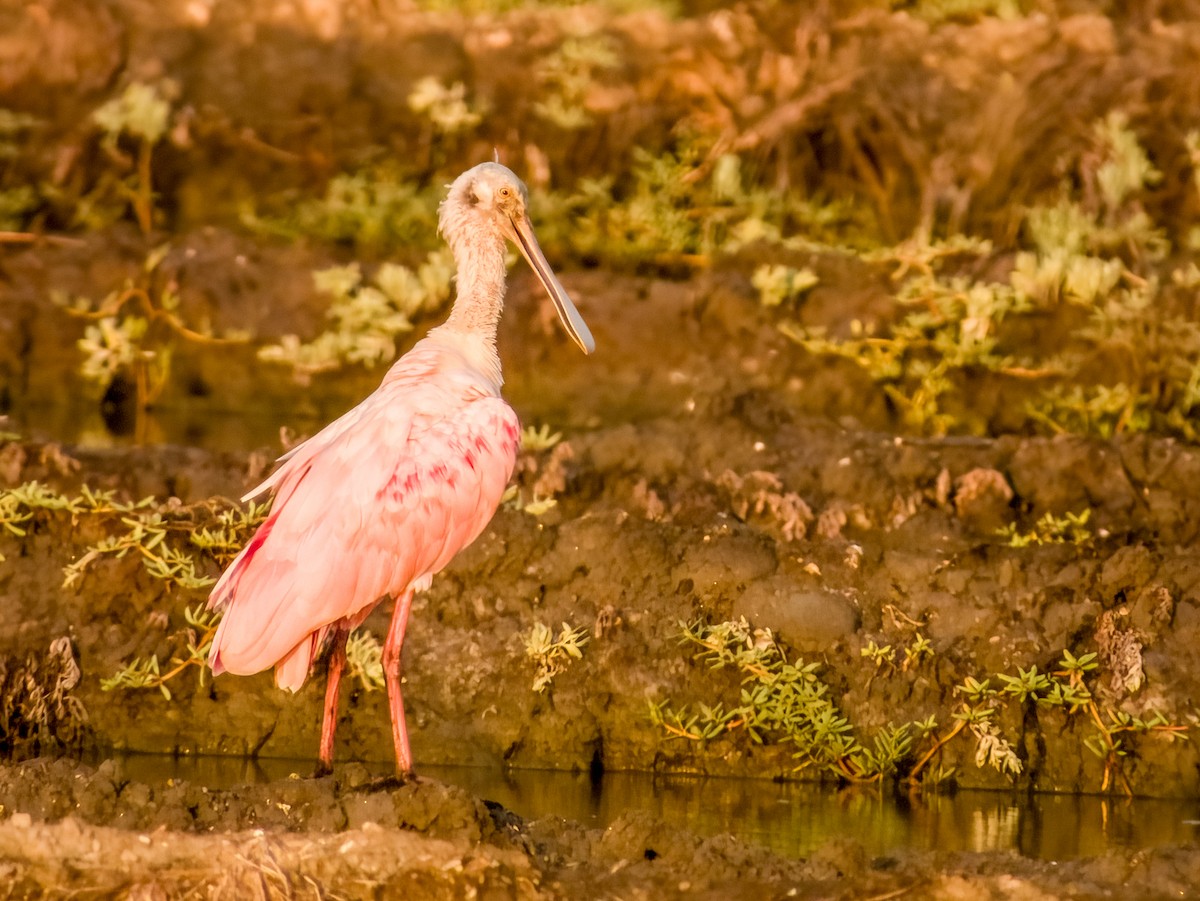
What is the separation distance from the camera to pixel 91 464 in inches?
367

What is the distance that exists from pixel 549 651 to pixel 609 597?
1.32ft

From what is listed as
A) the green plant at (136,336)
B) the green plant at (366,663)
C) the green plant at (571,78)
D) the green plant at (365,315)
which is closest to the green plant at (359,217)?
the green plant at (571,78)

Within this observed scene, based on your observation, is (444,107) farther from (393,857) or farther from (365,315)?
(393,857)

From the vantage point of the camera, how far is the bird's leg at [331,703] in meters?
6.71

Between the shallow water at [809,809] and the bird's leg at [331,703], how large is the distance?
2.14ft

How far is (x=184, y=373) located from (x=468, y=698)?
460 cm

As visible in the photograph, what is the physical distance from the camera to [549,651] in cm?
803

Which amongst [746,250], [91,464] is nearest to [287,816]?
[91,464]

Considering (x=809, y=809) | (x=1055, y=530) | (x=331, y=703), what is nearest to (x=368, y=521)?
(x=331, y=703)

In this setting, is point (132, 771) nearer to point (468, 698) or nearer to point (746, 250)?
point (468, 698)

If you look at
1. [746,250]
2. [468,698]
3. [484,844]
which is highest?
[746,250]

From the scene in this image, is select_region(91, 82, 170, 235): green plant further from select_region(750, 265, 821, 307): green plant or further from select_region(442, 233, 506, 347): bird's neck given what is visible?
select_region(442, 233, 506, 347): bird's neck

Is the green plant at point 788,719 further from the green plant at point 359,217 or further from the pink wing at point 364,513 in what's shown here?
the green plant at point 359,217

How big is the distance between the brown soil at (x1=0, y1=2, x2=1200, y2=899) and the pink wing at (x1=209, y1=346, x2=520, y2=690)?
1.65ft
